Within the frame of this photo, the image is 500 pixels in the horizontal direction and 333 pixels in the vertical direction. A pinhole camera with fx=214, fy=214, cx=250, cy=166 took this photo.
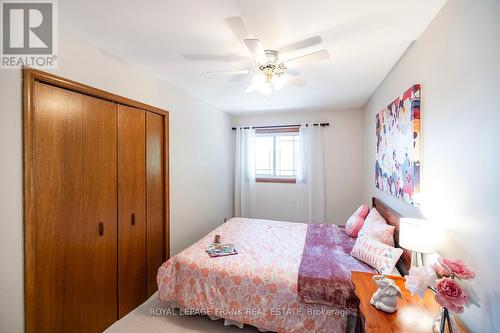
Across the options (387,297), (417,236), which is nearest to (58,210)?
(387,297)

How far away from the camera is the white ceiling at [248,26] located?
1.34 m

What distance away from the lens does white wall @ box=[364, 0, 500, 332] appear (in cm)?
93

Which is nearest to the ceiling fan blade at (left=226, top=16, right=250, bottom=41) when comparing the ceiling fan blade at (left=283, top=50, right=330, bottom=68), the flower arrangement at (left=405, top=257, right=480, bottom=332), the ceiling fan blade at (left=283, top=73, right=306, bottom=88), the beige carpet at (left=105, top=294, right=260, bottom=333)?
the ceiling fan blade at (left=283, top=50, right=330, bottom=68)

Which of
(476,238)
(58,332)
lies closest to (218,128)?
(58,332)

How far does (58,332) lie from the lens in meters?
1.58

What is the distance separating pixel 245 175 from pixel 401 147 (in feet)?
9.77

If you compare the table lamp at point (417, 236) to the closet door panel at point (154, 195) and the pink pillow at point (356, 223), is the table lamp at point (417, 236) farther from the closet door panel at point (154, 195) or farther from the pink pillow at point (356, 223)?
the closet door panel at point (154, 195)

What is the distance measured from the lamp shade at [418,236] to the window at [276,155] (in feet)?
9.53

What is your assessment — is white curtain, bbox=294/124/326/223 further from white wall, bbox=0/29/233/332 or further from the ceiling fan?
the ceiling fan

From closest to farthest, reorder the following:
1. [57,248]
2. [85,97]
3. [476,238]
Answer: [476,238], [57,248], [85,97]

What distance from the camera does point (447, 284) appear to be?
923 mm

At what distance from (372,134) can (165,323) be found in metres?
3.45

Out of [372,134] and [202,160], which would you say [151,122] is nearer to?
[202,160]

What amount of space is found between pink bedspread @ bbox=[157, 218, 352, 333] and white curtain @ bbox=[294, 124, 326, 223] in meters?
1.94
